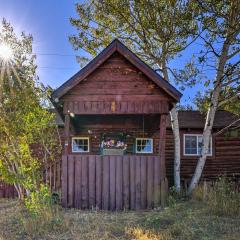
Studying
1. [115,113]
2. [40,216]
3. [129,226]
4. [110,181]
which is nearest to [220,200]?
[129,226]

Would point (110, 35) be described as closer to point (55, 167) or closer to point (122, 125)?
point (122, 125)

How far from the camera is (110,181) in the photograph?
42.1ft

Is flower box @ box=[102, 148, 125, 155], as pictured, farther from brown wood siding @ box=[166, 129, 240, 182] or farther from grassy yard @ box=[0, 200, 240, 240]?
brown wood siding @ box=[166, 129, 240, 182]

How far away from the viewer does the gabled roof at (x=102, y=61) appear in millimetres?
12586

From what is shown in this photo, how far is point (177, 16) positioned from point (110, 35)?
369 cm

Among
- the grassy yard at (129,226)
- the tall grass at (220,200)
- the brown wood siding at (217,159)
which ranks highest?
the brown wood siding at (217,159)

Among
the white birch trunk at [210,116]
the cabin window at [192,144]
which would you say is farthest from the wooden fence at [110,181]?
the cabin window at [192,144]

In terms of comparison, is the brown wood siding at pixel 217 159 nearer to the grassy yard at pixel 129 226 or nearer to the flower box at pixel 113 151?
the flower box at pixel 113 151

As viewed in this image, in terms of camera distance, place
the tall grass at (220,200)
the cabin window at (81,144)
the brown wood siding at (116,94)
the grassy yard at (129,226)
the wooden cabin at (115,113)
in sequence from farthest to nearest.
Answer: the cabin window at (81,144), the brown wood siding at (116,94), the wooden cabin at (115,113), the tall grass at (220,200), the grassy yard at (129,226)

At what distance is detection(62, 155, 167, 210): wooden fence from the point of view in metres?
12.7

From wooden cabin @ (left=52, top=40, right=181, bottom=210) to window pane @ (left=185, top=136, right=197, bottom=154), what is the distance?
7.81 m

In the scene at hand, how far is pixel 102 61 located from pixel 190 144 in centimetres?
956

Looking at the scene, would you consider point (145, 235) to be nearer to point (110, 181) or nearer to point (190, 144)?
point (110, 181)

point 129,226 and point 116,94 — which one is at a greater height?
point 116,94
